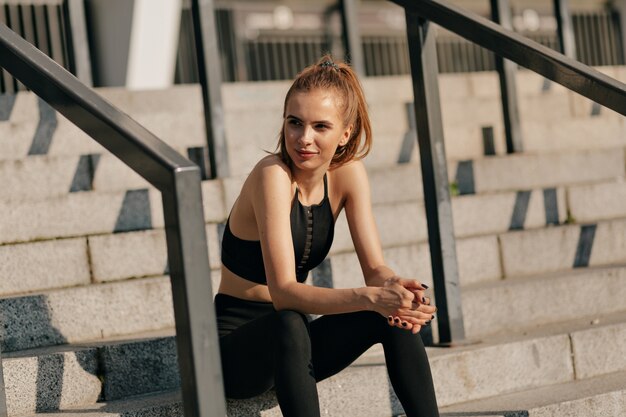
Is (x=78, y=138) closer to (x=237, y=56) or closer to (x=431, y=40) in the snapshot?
(x=431, y=40)

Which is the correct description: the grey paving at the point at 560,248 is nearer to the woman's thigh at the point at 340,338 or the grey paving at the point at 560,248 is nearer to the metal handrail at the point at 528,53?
the metal handrail at the point at 528,53

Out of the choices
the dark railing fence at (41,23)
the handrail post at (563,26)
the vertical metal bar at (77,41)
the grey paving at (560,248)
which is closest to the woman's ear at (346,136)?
the grey paving at (560,248)

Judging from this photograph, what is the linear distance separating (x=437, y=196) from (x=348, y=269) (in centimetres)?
49

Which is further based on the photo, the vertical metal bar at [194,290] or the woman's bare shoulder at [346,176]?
the woman's bare shoulder at [346,176]

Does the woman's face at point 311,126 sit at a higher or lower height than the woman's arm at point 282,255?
higher

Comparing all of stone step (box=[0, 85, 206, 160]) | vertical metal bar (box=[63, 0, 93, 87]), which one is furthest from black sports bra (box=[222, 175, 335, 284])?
vertical metal bar (box=[63, 0, 93, 87])

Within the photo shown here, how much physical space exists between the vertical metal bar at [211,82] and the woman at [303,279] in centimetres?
123

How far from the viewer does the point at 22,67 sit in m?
2.58

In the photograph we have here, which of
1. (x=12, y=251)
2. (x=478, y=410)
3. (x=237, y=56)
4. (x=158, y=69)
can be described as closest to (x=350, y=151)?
(x=478, y=410)

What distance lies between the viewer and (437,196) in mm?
3527

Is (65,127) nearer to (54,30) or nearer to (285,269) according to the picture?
(285,269)

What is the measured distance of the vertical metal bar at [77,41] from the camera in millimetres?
4852

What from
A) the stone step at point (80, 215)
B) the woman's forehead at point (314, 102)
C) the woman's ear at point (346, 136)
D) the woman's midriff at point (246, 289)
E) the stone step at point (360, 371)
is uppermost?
the woman's forehead at point (314, 102)

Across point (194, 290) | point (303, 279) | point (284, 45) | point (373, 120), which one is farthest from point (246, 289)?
point (284, 45)
